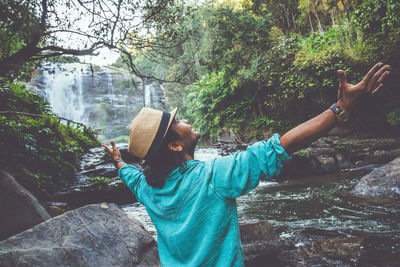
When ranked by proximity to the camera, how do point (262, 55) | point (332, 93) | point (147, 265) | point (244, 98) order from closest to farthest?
point (147, 265)
point (332, 93)
point (262, 55)
point (244, 98)

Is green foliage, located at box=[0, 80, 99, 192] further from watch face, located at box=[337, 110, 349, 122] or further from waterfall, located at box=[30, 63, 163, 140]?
waterfall, located at box=[30, 63, 163, 140]

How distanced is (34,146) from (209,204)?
23.9ft

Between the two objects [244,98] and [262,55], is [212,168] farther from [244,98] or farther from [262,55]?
[244,98]

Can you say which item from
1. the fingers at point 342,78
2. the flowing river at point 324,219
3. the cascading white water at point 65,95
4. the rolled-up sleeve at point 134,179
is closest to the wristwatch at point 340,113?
the fingers at point 342,78

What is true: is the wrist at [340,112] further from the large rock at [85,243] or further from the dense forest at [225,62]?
the large rock at [85,243]

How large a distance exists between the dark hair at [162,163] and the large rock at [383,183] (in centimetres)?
638

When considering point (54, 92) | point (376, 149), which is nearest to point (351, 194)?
point (376, 149)

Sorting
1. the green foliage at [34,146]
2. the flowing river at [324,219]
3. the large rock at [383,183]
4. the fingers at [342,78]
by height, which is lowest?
the flowing river at [324,219]

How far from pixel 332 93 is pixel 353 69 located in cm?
160

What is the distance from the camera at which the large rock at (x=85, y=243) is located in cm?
244

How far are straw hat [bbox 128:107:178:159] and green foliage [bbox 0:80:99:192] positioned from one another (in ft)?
14.5

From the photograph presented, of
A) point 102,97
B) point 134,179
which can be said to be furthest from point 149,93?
point 134,179

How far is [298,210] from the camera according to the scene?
229 inches

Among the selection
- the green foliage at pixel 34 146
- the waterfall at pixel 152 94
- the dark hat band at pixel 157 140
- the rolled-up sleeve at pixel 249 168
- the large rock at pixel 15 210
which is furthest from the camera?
the waterfall at pixel 152 94
